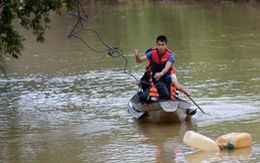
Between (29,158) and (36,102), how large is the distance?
6.16 m

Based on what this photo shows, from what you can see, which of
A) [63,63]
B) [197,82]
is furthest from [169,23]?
[197,82]

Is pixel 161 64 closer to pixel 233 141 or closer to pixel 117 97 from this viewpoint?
pixel 233 141

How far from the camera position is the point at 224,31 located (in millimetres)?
33875

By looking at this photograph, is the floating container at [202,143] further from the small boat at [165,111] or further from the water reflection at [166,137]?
the small boat at [165,111]

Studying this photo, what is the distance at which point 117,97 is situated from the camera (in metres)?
18.5

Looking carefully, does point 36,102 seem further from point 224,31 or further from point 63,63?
point 224,31

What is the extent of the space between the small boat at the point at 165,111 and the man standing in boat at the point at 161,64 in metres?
0.26

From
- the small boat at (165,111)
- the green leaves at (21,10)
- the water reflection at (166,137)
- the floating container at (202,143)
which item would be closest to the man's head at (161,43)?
the small boat at (165,111)

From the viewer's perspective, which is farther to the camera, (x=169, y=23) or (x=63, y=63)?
(x=169, y=23)

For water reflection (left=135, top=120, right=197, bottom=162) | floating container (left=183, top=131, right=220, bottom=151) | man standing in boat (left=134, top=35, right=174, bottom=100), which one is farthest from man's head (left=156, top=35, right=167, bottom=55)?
floating container (left=183, top=131, right=220, bottom=151)

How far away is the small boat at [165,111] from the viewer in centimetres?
1423

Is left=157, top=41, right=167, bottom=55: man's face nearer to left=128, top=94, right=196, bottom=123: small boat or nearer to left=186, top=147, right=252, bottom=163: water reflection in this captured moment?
left=128, top=94, right=196, bottom=123: small boat

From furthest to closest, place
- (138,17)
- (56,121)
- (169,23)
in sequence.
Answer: (138,17) < (169,23) < (56,121)

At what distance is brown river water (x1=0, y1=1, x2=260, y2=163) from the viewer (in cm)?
1299
